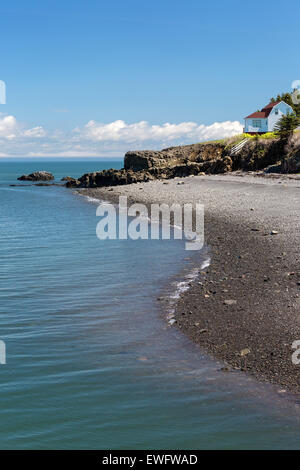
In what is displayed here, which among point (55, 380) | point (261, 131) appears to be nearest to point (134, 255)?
point (55, 380)

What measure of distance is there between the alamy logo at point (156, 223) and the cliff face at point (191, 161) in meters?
14.8

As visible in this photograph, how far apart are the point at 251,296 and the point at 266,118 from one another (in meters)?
57.5

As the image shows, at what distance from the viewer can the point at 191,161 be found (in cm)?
6419

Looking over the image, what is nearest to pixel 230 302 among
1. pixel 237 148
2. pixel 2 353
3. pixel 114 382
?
pixel 114 382

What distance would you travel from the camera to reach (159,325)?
33.8 feet

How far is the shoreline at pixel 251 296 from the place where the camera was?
8.26 meters

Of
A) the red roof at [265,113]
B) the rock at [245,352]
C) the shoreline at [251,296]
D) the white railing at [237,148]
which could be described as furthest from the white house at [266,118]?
the rock at [245,352]

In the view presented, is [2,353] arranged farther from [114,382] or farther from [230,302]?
[230,302]

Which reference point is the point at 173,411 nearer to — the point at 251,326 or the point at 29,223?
the point at 251,326

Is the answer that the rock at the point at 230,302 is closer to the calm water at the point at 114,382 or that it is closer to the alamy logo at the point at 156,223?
the calm water at the point at 114,382

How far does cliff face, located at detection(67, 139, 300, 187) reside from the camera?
A: 49.2 meters

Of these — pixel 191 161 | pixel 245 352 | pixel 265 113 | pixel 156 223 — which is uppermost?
pixel 265 113

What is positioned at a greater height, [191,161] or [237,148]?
[237,148]

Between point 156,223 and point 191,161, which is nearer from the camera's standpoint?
point 156,223
